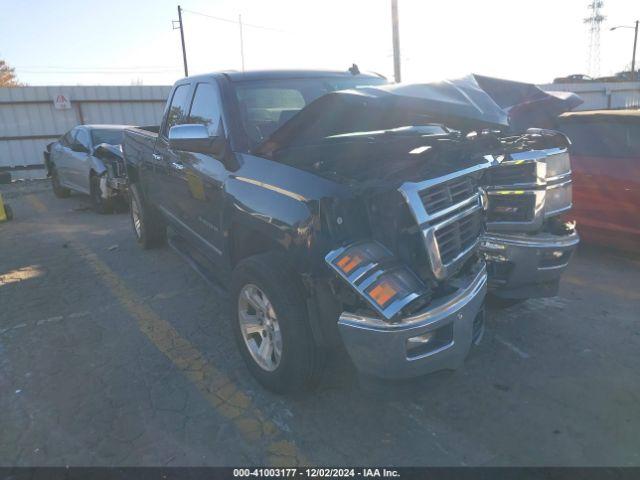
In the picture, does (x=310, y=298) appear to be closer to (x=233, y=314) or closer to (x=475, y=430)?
(x=233, y=314)

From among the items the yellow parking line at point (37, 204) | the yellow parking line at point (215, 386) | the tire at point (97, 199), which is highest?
the tire at point (97, 199)

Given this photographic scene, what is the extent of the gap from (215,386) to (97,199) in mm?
7244

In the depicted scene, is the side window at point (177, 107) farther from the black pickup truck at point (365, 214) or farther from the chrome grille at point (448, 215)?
the chrome grille at point (448, 215)

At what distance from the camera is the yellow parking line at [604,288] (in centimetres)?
449

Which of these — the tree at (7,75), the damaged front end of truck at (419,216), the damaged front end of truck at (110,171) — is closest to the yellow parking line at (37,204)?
the damaged front end of truck at (110,171)

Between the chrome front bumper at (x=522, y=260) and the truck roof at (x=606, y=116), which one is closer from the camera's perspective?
the chrome front bumper at (x=522, y=260)

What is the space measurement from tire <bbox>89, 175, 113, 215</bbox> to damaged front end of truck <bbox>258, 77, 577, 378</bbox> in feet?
23.0

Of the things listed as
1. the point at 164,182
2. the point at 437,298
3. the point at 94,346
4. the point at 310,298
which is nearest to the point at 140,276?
the point at 164,182

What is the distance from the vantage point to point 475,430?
2.76m

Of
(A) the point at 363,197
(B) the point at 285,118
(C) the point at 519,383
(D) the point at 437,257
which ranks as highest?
(B) the point at 285,118

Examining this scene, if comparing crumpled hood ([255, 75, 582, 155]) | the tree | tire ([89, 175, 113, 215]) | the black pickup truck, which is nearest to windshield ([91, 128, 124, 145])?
tire ([89, 175, 113, 215])

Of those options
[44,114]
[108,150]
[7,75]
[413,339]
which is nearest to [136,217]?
[108,150]

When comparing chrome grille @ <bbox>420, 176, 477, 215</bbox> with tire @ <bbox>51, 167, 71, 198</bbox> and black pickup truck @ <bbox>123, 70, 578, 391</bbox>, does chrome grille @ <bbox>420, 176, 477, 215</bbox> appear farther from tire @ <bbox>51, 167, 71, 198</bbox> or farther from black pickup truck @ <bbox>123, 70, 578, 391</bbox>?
tire @ <bbox>51, 167, 71, 198</bbox>

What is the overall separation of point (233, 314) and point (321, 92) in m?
1.98
